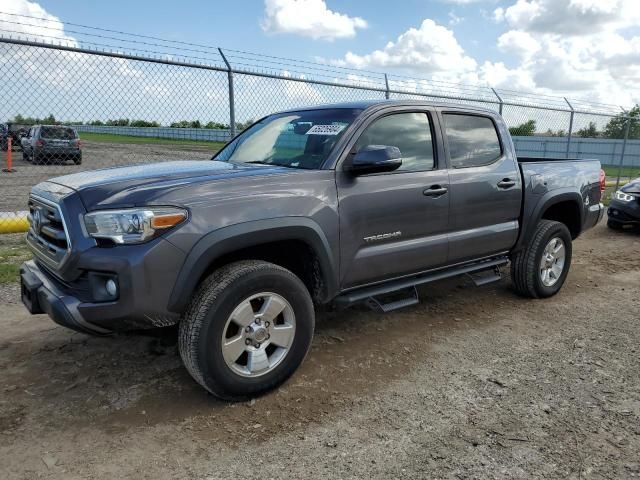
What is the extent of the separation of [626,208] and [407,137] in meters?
6.57

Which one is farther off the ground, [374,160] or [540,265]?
[374,160]

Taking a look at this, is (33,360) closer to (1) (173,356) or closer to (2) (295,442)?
(1) (173,356)

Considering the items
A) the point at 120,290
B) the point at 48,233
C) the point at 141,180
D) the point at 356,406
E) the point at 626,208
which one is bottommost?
the point at 356,406

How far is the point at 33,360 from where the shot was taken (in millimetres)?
3680

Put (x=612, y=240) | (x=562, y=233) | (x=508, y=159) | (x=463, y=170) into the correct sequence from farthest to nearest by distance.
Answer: (x=612, y=240) < (x=562, y=233) < (x=508, y=159) < (x=463, y=170)

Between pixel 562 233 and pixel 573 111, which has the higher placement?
pixel 573 111

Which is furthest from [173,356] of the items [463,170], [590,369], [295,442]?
[590,369]

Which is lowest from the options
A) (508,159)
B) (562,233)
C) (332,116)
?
(562,233)

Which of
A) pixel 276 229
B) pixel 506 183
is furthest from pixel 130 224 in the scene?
pixel 506 183

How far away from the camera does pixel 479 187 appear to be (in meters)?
4.30

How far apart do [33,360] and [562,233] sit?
485cm

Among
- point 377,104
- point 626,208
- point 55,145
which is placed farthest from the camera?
point 55,145

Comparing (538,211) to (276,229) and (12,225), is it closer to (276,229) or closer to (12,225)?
(276,229)

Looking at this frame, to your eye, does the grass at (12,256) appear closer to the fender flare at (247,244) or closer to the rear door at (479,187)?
the fender flare at (247,244)
